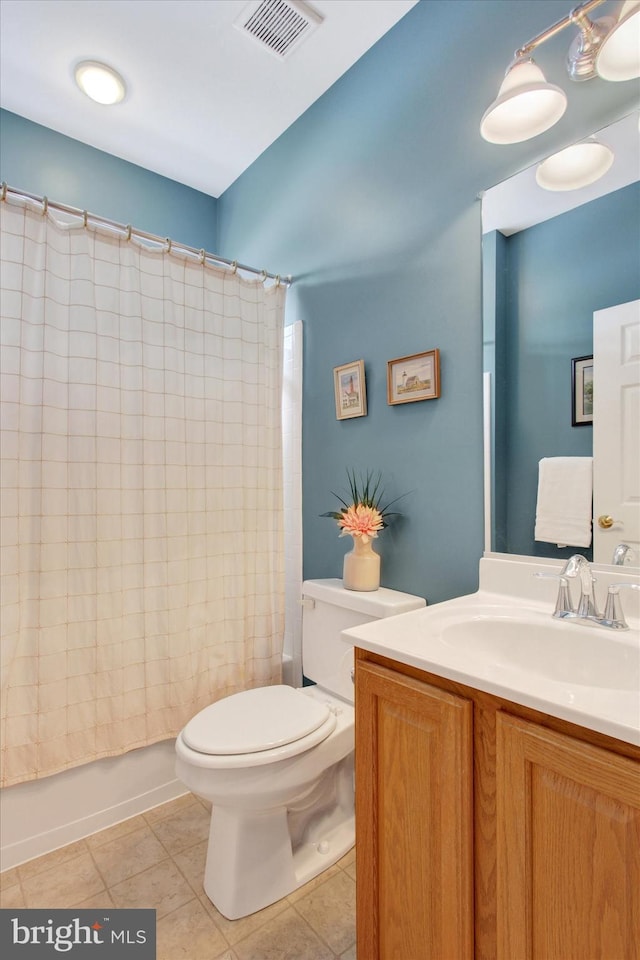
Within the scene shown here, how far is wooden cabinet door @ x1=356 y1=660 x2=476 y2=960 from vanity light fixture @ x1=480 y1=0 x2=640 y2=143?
4.38 feet

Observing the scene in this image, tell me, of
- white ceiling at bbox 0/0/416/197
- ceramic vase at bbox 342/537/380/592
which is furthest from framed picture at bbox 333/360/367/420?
white ceiling at bbox 0/0/416/197

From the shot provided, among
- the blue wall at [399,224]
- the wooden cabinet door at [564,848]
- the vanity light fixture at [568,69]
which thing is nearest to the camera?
the wooden cabinet door at [564,848]

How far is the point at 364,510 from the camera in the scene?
158 cm

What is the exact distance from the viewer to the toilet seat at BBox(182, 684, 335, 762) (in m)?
1.22

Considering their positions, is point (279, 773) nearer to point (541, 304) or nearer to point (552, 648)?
point (552, 648)

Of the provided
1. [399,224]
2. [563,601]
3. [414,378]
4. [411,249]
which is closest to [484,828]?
[563,601]

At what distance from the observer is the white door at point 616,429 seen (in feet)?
3.54

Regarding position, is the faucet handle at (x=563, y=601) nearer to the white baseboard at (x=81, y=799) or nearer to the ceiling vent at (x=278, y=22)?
the white baseboard at (x=81, y=799)

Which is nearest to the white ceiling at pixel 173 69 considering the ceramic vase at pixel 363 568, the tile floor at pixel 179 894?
the ceramic vase at pixel 363 568

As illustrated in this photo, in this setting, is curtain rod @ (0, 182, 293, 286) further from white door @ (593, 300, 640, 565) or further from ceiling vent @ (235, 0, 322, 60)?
white door @ (593, 300, 640, 565)

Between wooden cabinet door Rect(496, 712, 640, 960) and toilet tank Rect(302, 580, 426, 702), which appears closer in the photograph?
wooden cabinet door Rect(496, 712, 640, 960)

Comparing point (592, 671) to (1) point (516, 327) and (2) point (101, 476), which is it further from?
(2) point (101, 476)

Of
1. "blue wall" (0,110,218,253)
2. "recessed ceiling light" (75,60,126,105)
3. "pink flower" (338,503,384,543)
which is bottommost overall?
"pink flower" (338,503,384,543)

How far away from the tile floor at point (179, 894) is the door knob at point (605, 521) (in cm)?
121
